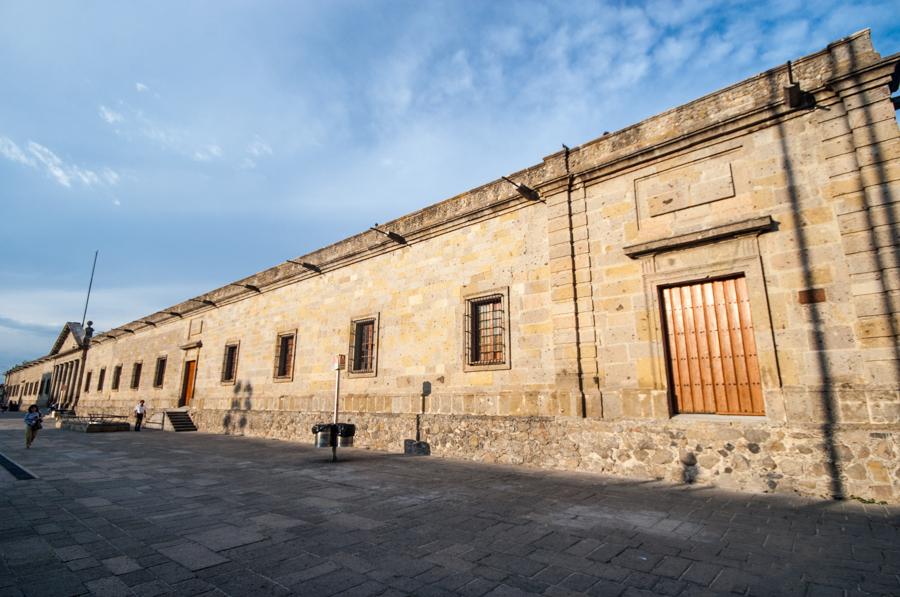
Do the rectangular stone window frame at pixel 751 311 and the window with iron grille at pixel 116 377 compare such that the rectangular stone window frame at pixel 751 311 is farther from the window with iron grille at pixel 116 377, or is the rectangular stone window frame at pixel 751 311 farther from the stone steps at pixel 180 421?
the window with iron grille at pixel 116 377

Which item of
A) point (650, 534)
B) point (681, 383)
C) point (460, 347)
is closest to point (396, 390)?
point (460, 347)

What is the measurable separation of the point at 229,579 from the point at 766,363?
7048 mm

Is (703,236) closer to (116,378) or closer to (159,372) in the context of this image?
(159,372)

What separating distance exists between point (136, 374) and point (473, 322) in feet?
80.9

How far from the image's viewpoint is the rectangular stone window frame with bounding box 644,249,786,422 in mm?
6086

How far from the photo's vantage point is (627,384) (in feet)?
23.8

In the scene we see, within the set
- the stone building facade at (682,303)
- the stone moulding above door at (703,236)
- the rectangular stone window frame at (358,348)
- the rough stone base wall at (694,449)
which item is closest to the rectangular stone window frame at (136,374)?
the rectangular stone window frame at (358,348)

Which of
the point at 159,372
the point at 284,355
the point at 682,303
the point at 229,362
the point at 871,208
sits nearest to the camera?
the point at 871,208

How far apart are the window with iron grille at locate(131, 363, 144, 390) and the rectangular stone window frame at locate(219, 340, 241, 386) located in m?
10.9

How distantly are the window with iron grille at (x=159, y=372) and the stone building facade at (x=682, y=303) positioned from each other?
16.3 meters

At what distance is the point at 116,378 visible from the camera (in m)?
27.4

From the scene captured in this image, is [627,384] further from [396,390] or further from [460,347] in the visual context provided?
[396,390]

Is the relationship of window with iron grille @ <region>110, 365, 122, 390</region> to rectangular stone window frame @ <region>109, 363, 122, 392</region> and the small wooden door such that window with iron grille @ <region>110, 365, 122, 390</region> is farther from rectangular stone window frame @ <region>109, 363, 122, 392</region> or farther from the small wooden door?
the small wooden door

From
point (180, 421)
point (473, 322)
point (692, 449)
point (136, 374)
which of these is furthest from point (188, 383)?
point (692, 449)
